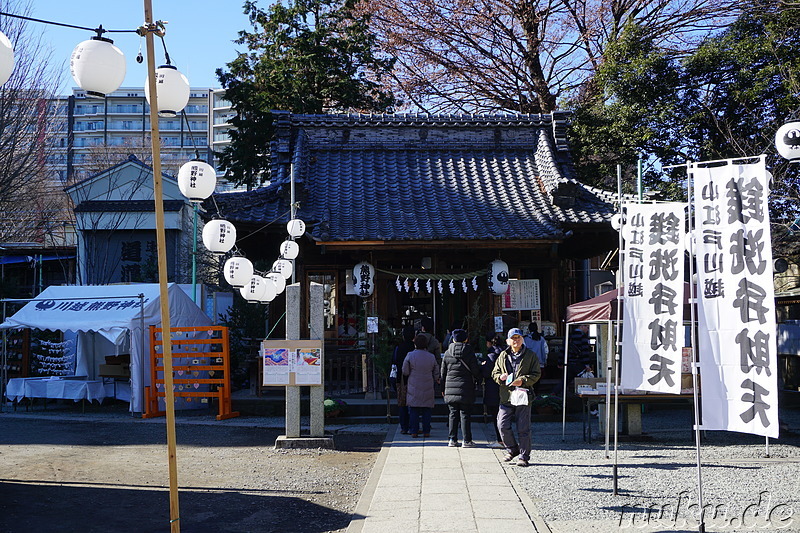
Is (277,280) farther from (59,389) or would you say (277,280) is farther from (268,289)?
(59,389)

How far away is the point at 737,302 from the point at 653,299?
187 centimetres

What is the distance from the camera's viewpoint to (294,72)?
78.3ft

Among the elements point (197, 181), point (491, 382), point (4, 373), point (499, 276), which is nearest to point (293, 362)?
point (491, 382)

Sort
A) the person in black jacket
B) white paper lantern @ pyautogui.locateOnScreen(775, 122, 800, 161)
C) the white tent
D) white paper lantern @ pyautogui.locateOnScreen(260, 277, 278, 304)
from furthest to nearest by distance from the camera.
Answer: the white tent, white paper lantern @ pyautogui.locateOnScreen(260, 277, 278, 304), the person in black jacket, white paper lantern @ pyautogui.locateOnScreen(775, 122, 800, 161)

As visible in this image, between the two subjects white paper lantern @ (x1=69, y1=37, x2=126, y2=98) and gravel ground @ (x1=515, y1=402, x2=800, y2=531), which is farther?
gravel ground @ (x1=515, y1=402, x2=800, y2=531)

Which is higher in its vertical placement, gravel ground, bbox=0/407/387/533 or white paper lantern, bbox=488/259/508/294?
white paper lantern, bbox=488/259/508/294

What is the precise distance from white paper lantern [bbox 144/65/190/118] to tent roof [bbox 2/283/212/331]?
1057 centimetres

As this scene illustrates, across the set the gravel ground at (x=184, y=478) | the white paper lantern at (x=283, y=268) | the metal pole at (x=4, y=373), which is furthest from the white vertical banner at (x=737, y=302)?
the metal pole at (x=4, y=373)

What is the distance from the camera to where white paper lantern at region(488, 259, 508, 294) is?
1566 centimetres

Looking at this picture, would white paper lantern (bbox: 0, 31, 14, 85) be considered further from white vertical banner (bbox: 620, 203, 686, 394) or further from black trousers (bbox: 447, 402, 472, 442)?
black trousers (bbox: 447, 402, 472, 442)

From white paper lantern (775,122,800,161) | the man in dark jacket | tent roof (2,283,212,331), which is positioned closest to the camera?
white paper lantern (775,122,800,161)
